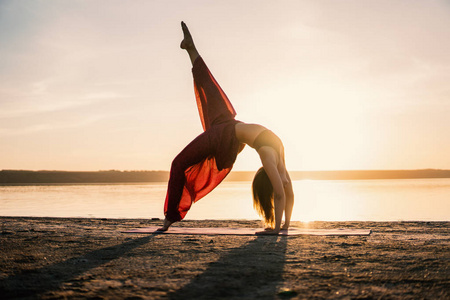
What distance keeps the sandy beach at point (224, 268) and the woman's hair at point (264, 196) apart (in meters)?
0.88

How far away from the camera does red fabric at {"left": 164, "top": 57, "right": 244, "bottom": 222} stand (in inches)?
235

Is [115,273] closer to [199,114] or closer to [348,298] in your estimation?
[348,298]

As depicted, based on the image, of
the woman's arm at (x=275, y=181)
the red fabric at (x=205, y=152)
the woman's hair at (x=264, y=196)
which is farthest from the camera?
the woman's hair at (x=264, y=196)

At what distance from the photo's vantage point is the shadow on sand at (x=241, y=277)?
2568 mm

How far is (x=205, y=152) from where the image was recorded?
605cm

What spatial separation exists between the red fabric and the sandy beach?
47.1 inches

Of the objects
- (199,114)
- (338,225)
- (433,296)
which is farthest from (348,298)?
(338,225)

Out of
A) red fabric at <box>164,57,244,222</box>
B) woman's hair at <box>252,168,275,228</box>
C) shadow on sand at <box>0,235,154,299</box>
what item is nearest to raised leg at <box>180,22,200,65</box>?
red fabric at <box>164,57,244,222</box>

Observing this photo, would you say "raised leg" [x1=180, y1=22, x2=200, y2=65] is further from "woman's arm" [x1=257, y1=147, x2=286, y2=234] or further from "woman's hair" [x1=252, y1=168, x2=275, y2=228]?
"woman's hair" [x1=252, y1=168, x2=275, y2=228]

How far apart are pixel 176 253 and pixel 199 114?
3075 millimetres

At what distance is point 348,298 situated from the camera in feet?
8.11

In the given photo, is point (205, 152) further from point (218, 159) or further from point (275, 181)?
point (275, 181)

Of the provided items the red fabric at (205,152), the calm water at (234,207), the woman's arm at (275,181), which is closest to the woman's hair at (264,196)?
the woman's arm at (275,181)

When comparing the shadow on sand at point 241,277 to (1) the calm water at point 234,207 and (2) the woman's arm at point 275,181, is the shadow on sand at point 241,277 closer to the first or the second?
(2) the woman's arm at point 275,181
